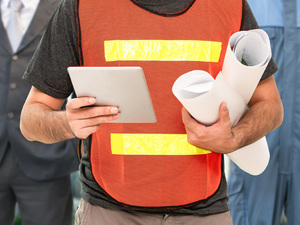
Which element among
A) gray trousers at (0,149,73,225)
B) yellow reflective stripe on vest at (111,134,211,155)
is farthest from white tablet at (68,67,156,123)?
gray trousers at (0,149,73,225)

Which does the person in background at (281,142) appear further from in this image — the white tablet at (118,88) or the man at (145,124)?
the white tablet at (118,88)

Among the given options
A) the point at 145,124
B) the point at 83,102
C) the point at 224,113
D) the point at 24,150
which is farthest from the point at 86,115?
the point at 24,150

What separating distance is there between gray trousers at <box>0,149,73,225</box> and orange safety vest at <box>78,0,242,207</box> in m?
1.22

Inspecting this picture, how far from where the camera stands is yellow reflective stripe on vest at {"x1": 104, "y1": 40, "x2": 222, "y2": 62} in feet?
5.06

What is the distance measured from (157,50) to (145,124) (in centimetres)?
22

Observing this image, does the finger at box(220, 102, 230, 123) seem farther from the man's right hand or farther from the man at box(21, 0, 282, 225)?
the man's right hand

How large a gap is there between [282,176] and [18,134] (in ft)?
4.35

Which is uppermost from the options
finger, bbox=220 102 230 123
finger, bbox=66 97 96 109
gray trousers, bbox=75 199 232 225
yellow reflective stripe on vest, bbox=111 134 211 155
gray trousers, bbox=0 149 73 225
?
finger, bbox=66 97 96 109

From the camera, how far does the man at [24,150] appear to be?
2.60 meters

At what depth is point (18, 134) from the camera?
2.63 metres

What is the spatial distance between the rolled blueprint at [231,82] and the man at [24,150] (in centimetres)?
140

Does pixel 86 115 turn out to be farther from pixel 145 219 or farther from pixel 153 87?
pixel 145 219

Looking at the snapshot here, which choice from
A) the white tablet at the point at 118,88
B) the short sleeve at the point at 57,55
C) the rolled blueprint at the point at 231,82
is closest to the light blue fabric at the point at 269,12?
the rolled blueprint at the point at 231,82

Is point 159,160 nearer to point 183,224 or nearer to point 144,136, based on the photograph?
point 144,136
